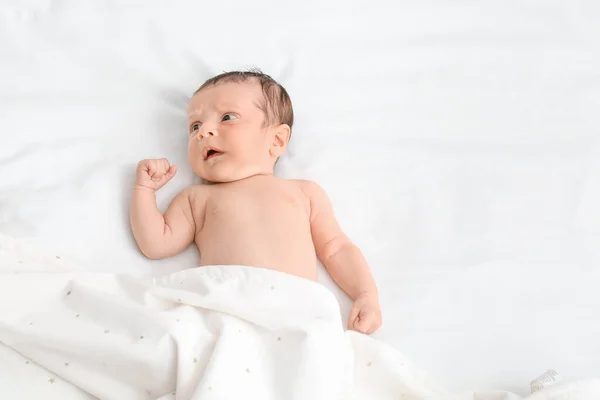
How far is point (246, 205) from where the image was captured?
1.38 meters

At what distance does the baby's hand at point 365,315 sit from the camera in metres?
1.24

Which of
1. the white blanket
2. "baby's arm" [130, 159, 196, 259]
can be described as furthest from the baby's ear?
the white blanket

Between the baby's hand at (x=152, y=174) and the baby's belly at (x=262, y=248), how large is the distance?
153 millimetres

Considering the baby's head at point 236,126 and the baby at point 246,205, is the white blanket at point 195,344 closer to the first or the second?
the baby at point 246,205

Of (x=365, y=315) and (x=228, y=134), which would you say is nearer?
(x=365, y=315)

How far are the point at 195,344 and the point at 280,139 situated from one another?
0.55 metres

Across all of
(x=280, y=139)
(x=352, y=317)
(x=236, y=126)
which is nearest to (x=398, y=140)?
(x=280, y=139)

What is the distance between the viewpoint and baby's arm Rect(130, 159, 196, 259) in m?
1.35

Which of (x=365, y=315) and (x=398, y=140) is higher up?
(x=398, y=140)

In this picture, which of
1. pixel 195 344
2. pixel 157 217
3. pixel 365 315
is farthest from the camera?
pixel 157 217

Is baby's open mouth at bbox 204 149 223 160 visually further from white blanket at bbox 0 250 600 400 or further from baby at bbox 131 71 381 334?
white blanket at bbox 0 250 600 400

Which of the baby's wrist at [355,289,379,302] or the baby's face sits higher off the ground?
the baby's face

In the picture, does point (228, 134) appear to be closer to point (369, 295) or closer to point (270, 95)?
point (270, 95)

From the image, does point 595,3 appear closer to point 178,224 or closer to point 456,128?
point 456,128
